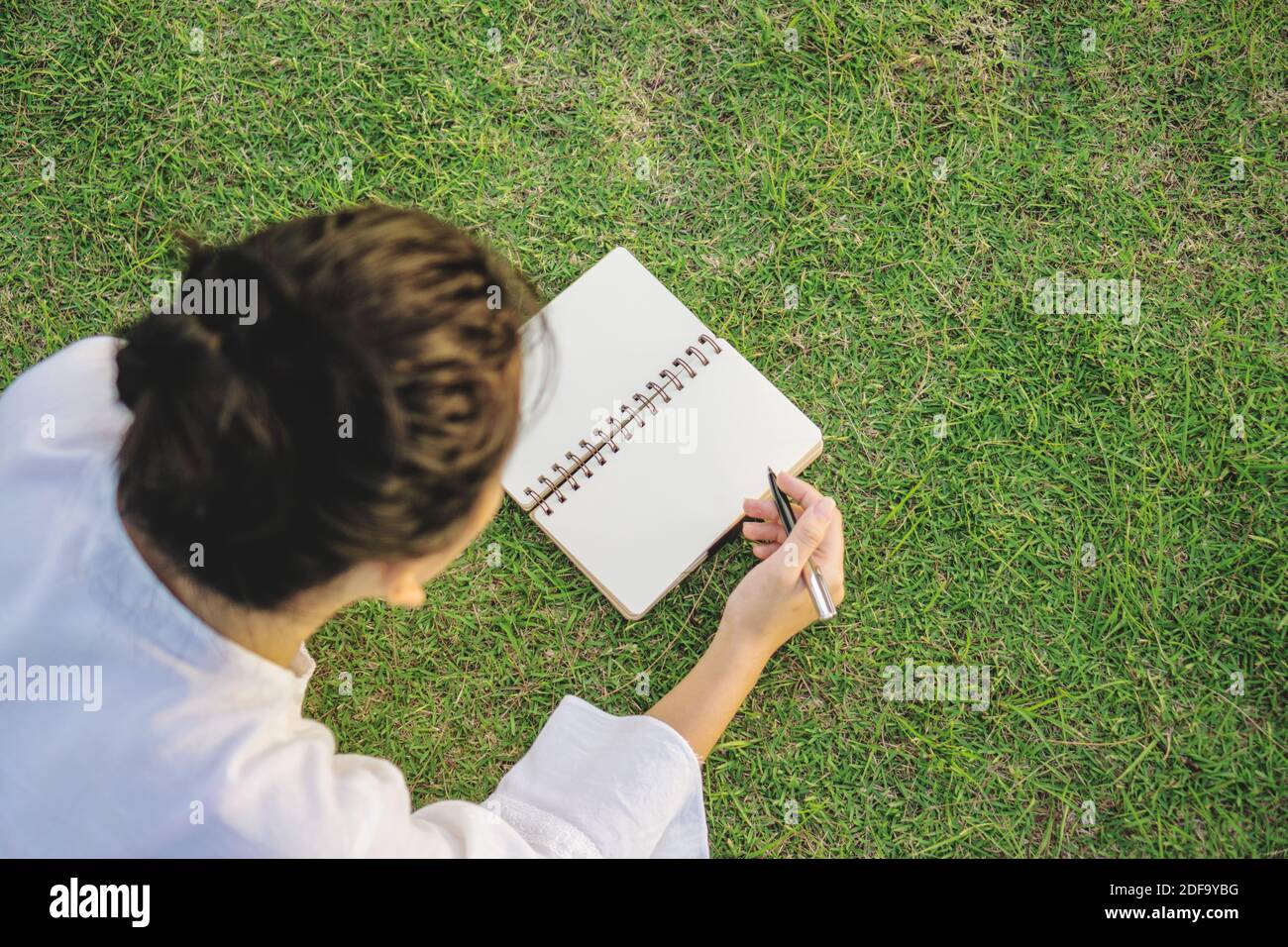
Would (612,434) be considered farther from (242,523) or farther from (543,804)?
(242,523)

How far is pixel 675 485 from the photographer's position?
5.77ft

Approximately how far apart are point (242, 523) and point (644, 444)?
2.98ft

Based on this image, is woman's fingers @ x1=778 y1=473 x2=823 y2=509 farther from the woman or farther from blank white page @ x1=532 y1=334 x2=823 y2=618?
the woman

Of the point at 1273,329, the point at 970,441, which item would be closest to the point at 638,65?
the point at 970,441

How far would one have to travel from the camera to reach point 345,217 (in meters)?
1.00

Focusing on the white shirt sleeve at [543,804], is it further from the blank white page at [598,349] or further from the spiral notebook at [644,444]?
the blank white page at [598,349]

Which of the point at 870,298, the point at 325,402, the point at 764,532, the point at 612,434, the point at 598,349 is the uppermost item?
the point at 325,402

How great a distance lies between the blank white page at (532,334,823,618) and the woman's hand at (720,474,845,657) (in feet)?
0.23

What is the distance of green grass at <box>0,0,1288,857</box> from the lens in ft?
5.74

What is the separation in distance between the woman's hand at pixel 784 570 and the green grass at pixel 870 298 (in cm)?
10

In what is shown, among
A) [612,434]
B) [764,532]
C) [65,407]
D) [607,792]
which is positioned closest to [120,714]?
[65,407]

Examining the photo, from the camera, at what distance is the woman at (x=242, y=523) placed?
938 mm

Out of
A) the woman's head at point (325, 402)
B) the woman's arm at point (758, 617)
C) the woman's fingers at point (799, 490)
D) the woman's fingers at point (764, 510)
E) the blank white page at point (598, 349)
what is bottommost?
the woman's arm at point (758, 617)

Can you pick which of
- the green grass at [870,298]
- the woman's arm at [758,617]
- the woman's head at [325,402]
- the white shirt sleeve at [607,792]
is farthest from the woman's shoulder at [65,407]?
the woman's arm at [758,617]
